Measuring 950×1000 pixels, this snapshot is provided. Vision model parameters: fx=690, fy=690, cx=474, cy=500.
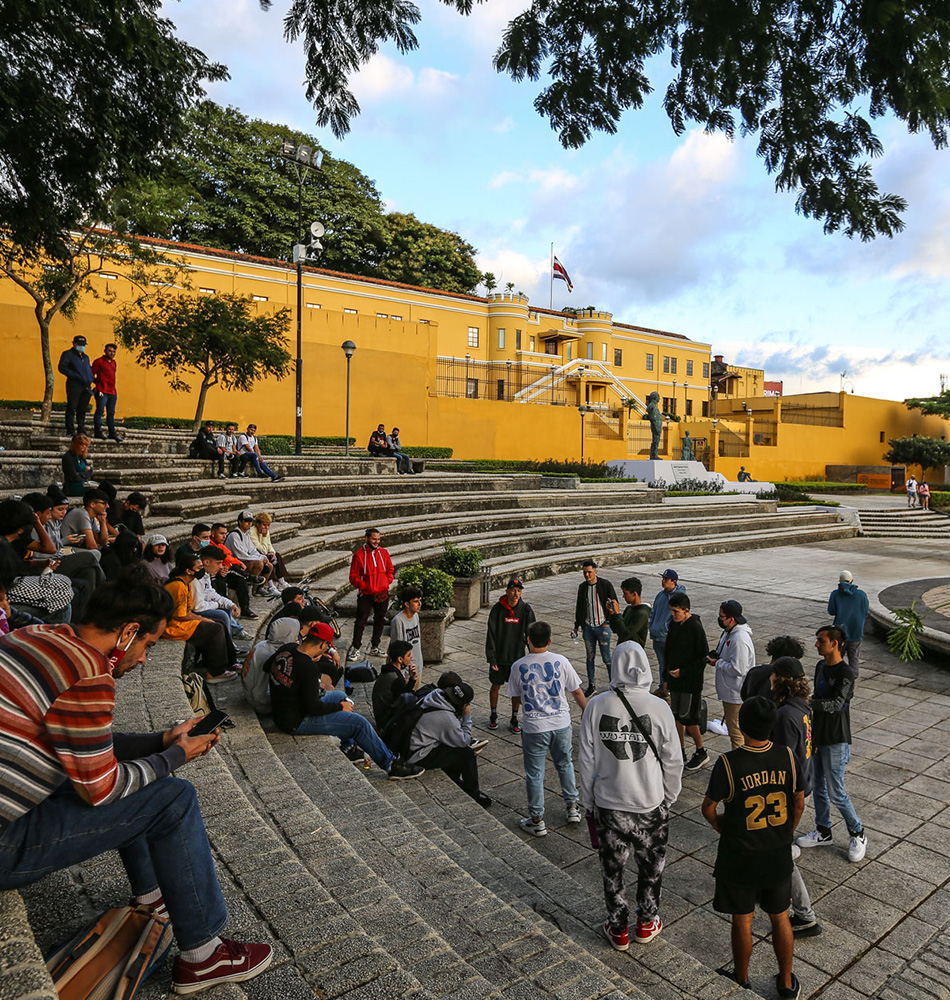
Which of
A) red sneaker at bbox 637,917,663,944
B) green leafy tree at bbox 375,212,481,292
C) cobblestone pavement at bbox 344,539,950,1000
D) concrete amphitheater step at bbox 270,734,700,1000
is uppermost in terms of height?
green leafy tree at bbox 375,212,481,292

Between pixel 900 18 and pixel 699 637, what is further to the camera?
pixel 699 637

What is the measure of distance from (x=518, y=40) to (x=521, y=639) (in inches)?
195

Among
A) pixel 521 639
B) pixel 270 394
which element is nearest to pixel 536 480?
pixel 270 394

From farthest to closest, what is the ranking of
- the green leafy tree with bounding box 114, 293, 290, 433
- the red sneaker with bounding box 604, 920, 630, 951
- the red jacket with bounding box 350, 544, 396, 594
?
1. the green leafy tree with bounding box 114, 293, 290, 433
2. the red jacket with bounding box 350, 544, 396, 594
3. the red sneaker with bounding box 604, 920, 630, 951

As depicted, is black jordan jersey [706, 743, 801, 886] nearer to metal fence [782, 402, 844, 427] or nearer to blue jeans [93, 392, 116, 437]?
blue jeans [93, 392, 116, 437]

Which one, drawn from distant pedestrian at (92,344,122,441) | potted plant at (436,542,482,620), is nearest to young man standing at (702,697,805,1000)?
potted plant at (436,542,482,620)

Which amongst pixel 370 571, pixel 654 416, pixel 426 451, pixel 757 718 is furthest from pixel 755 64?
pixel 654 416

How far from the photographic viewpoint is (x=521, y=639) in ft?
22.4

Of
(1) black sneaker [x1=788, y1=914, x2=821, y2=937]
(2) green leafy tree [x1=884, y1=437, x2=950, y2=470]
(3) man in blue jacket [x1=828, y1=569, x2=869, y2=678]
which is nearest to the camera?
(1) black sneaker [x1=788, y1=914, x2=821, y2=937]

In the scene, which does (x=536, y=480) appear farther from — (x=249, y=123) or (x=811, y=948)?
(x=249, y=123)

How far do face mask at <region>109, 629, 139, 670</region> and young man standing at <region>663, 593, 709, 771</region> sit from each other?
15.3 ft

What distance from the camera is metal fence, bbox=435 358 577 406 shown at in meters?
30.4

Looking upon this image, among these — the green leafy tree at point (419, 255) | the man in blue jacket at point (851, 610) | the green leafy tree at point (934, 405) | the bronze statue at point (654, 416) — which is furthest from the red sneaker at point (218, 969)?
the green leafy tree at point (934, 405)

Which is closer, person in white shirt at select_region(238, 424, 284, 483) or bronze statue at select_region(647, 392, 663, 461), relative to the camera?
person in white shirt at select_region(238, 424, 284, 483)
